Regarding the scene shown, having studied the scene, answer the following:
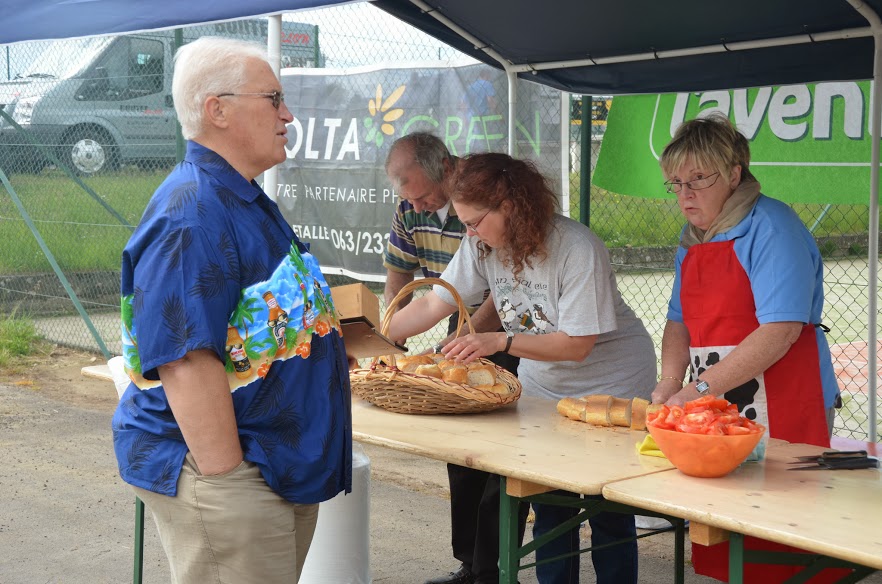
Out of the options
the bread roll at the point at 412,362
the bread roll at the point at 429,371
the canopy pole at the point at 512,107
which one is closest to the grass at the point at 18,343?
the canopy pole at the point at 512,107

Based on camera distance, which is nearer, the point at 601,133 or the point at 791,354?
the point at 791,354

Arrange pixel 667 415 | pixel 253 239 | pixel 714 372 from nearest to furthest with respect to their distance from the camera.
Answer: pixel 253 239
pixel 667 415
pixel 714 372

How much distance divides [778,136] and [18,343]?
6265 mm

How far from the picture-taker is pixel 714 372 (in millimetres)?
→ 2846

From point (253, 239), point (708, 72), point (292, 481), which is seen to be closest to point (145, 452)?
point (292, 481)

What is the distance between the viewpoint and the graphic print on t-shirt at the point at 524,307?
10.7ft

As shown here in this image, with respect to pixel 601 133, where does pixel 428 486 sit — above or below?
below

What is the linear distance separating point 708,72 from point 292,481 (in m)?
2.92

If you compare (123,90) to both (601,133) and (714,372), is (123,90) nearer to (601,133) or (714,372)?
(601,133)

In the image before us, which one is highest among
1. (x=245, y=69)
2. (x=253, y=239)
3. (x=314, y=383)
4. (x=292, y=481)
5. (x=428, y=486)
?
(x=245, y=69)

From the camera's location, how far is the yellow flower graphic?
20.9ft

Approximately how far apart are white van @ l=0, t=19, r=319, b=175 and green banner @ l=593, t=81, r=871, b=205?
2955mm

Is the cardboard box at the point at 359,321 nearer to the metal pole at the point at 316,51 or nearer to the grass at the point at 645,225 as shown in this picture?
the grass at the point at 645,225

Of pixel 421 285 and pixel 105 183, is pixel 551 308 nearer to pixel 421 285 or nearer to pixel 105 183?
pixel 421 285
